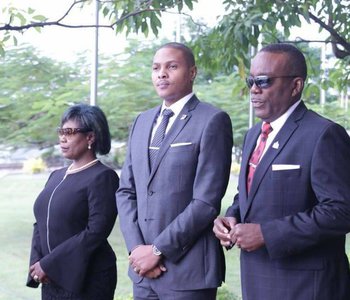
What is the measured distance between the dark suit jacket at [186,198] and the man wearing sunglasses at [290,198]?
183mm

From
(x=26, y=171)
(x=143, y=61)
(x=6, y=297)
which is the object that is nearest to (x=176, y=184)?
(x=6, y=297)

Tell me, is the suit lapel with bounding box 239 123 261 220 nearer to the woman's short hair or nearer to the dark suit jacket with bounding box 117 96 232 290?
the dark suit jacket with bounding box 117 96 232 290

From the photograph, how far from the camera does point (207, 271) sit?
3.12 meters

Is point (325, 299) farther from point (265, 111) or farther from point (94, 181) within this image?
point (94, 181)

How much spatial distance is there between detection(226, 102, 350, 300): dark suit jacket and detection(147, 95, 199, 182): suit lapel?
52 centimetres

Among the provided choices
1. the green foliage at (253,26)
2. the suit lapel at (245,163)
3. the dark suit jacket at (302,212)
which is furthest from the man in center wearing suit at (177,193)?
the green foliage at (253,26)

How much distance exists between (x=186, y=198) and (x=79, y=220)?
76cm

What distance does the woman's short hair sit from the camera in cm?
378

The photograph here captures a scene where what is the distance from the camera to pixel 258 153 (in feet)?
9.65

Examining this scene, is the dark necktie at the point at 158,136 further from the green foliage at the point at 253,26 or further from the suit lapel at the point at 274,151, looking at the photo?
the green foliage at the point at 253,26

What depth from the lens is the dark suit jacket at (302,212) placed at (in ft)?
8.75

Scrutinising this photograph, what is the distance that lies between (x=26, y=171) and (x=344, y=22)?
2267 centimetres

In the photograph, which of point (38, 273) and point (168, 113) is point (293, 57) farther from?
point (38, 273)

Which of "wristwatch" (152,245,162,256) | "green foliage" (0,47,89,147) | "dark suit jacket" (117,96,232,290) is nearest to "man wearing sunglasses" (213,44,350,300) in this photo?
"dark suit jacket" (117,96,232,290)
